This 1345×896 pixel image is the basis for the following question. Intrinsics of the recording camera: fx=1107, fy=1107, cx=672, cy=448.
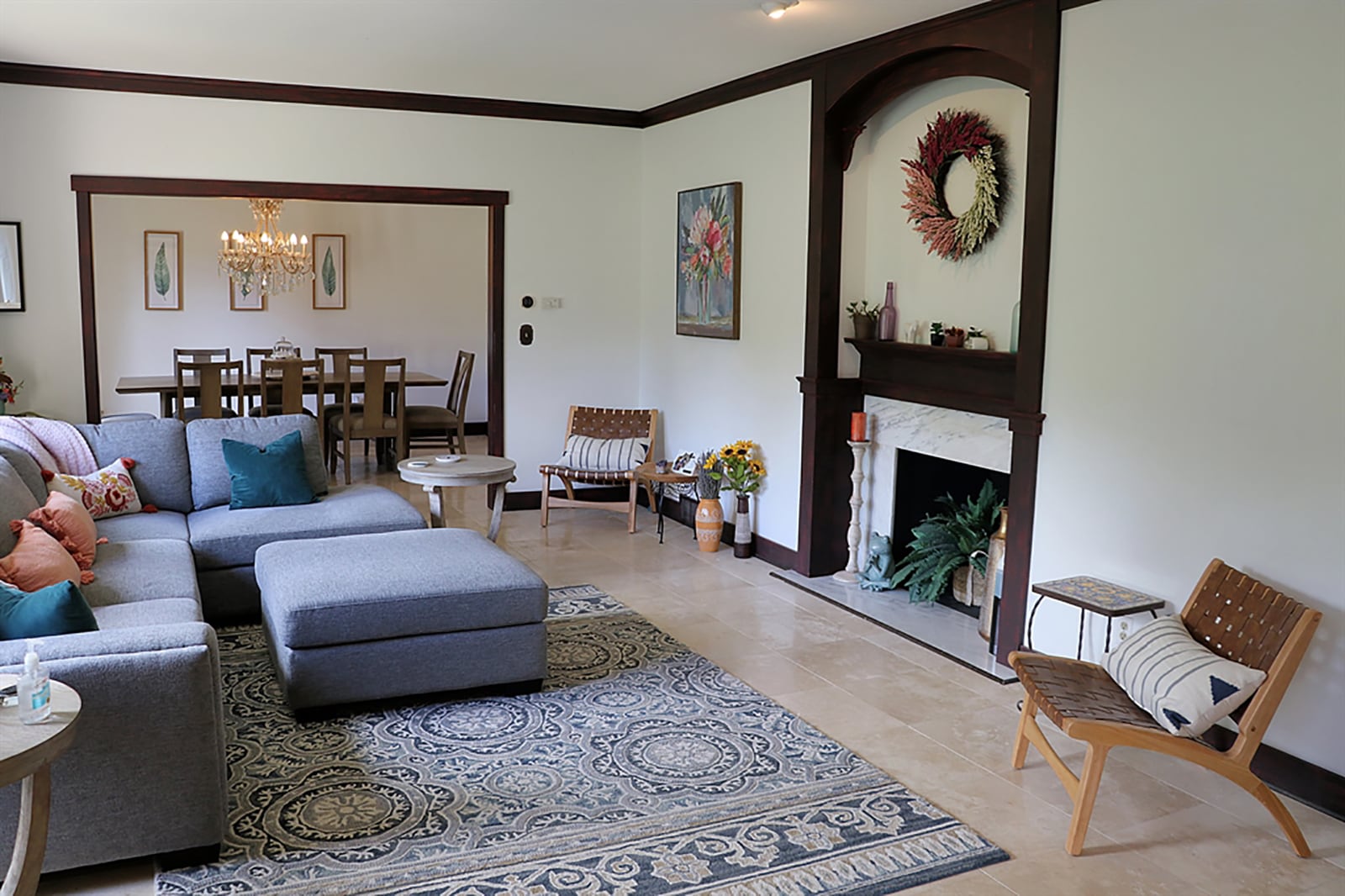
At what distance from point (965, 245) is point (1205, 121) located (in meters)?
1.45

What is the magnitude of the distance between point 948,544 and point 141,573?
3373 millimetres

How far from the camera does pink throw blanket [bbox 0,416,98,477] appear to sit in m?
4.63

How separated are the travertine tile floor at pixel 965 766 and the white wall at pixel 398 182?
1.93 m

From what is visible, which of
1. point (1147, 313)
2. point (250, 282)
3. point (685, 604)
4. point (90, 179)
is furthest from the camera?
point (250, 282)

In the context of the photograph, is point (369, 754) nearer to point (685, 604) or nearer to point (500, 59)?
point (685, 604)

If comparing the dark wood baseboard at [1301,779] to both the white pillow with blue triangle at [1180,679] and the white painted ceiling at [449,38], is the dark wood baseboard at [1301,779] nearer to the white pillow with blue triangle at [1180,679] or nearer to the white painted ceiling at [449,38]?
the white pillow with blue triangle at [1180,679]

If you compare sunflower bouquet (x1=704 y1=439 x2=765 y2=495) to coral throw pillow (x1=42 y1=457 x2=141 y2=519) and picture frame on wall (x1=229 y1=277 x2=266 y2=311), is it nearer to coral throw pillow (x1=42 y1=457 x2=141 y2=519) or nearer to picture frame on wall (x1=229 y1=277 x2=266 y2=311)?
coral throw pillow (x1=42 y1=457 x2=141 y2=519)

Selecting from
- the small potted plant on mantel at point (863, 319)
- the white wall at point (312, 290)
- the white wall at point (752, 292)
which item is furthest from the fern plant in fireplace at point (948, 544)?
the white wall at point (312, 290)

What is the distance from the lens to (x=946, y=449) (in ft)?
16.5

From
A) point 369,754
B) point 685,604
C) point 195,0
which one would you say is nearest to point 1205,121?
point 685,604

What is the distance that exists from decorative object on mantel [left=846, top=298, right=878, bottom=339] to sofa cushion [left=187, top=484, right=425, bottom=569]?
2.30 m

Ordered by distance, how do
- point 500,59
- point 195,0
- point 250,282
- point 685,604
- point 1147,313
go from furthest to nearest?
1. point 250,282
2. point 500,59
3. point 685,604
4. point 195,0
5. point 1147,313

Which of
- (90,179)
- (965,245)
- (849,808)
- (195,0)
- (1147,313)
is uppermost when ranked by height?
(195,0)

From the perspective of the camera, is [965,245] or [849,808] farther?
[965,245]
